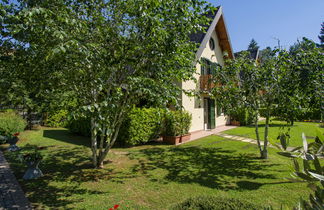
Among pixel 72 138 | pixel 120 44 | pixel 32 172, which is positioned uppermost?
pixel 120 44

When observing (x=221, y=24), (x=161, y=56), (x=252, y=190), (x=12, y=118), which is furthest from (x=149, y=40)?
(x=221, y=24)

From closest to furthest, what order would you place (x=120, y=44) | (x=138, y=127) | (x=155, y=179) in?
(x=120, y=44)
(x=155, y=179)
(x=138, y=127)

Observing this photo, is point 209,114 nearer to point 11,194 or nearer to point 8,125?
point 11,194

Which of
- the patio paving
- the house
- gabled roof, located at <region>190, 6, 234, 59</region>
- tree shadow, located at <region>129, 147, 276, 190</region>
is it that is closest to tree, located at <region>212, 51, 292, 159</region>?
tree shadow, located at <region>129, 147, 276, 190</region>

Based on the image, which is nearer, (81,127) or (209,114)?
(81,127)

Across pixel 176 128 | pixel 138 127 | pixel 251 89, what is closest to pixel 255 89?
pixel 251 89

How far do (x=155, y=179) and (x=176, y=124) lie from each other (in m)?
4.96

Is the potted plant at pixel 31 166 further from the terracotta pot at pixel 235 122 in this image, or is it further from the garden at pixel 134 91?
the terracotta pot at pixel 235 122

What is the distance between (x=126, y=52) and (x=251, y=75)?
5.00 metres

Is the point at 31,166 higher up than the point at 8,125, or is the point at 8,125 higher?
the point at 8,125

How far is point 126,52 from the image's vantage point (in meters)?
5.30

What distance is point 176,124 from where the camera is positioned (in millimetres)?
10312

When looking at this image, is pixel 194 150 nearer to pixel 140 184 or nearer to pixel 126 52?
pixel 140 184

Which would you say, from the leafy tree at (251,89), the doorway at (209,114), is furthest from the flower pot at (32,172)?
the doorway at (209,114)
